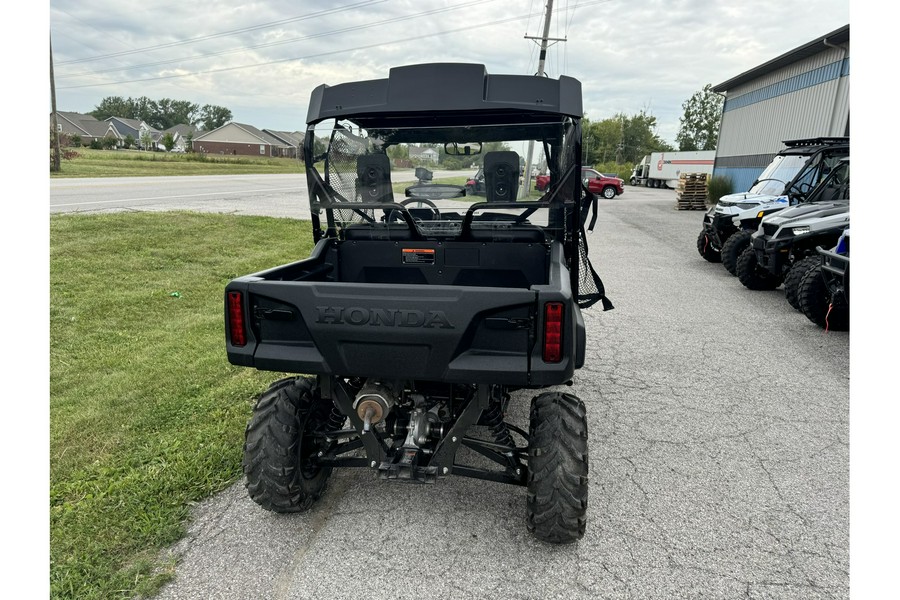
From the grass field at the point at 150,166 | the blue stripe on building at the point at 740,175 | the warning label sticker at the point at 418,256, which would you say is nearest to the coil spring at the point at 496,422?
the warning label sticker at the point at 418,256

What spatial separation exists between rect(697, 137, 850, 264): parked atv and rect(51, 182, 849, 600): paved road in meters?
6.22

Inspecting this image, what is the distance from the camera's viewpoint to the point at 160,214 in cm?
1266

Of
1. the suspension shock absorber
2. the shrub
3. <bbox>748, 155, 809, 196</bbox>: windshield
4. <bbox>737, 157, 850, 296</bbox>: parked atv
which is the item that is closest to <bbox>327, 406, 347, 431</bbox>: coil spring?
the suspension shock absorber

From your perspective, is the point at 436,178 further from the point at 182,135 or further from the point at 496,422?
the point at 182,135

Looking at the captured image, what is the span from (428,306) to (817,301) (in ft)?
20.2

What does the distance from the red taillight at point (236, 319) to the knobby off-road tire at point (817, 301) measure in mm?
6524

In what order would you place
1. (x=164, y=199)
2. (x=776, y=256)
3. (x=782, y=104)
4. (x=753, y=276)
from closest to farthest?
(x=776, y=256) → (x=753, y=276) → (x=164, y=199) → (x=782, y=104)

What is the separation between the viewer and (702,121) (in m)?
77.2

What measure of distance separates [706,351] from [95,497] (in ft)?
17.7

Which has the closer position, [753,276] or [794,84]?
[753,276]

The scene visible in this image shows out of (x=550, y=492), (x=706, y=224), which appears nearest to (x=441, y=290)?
(x=550, y=492)

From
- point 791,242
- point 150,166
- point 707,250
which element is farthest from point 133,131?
point 791,242

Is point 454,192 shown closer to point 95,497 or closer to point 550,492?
point 550,492

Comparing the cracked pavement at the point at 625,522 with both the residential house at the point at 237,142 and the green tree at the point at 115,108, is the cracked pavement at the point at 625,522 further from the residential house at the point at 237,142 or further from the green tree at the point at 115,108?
the green tree at the point at 115,108
